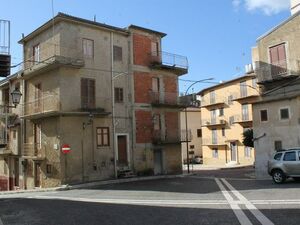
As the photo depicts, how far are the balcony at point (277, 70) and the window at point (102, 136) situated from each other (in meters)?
12.5

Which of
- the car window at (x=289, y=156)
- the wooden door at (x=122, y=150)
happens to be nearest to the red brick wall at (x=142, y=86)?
the wooden door at (x=122, y=150)

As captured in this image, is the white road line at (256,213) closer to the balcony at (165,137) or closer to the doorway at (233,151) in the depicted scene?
the balcony at (165,137)

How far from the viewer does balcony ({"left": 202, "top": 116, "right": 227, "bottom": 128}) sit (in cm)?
→ 5716

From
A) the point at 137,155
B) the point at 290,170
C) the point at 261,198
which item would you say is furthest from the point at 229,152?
the point at 261,198

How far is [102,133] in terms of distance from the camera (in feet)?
98.5

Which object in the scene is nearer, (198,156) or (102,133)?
(102,133)

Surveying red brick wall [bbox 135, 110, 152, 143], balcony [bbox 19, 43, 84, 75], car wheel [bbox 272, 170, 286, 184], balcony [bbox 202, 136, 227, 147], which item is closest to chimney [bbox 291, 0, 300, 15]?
red brick wall [bbox 135, 110, 152, 143]

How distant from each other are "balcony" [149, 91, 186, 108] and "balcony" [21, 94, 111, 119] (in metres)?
4.74

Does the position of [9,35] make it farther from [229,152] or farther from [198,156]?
[198,156]

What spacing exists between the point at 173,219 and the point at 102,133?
2005cm

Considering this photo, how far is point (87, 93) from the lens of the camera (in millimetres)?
29250

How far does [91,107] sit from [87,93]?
1.10 m

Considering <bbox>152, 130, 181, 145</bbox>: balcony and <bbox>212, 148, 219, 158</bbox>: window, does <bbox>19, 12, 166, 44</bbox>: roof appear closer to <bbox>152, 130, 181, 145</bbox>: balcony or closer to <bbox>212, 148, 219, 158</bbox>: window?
<bbox>152, 130, 181, 145</bbox>: balcony

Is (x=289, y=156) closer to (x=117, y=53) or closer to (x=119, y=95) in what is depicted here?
(x=119, y=95)
